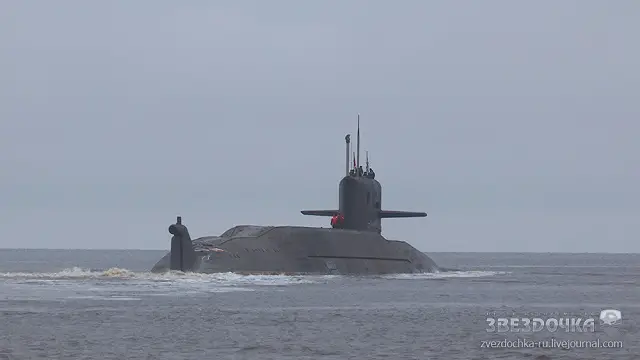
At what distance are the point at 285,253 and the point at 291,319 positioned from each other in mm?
22995

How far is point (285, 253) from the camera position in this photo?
202ft

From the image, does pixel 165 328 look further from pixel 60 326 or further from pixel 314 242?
pixel 314 242

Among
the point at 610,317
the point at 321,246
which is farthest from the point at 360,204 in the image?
the point at 610,317

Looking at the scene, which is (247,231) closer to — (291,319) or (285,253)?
(285,253)

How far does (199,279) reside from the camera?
181 ft

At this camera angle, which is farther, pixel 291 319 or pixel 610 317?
pixel 610 317

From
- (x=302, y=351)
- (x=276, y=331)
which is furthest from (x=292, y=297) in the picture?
(x=302, y=351)

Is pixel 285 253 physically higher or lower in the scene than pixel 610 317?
higher

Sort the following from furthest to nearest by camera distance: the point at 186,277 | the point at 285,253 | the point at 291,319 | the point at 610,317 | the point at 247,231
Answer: the point at 247,231 → the point at 285,253 → the point at 186,277 → the point at 610,317 → the point at 291,319

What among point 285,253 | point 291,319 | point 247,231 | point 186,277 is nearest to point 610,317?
point 291,319

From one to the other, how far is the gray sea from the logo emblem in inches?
11.2

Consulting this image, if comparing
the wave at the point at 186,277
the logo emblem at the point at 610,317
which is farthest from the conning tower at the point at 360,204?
the logo emblem at the point at 610,317

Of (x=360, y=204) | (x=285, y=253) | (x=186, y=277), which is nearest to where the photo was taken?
(x=186, y=277)

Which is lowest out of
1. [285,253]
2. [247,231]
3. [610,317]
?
[610,317]
